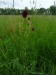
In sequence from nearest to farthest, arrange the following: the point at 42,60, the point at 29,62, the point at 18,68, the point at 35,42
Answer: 1. the point at 18,68
2. the point at 29,62
3. the point at 42,60
4. the point at 35,42

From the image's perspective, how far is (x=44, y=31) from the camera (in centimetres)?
306

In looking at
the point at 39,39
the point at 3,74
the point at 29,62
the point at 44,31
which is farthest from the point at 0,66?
the point at 44,31

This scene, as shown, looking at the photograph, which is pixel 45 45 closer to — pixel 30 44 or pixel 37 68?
pixel 30 44

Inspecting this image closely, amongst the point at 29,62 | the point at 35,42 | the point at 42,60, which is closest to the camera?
the point at 29,62

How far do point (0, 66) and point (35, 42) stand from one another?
622 mm

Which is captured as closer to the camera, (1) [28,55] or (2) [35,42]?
(1) [28,55]

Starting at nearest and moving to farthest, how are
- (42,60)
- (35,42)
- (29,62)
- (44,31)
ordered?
(29,62)
(42,60)
(35,42)
(44,31)

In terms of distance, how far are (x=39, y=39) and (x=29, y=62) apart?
0.45 metres

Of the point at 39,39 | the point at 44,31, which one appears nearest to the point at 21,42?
the point at 39,39

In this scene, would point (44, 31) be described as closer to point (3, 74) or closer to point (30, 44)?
point (30, 44)

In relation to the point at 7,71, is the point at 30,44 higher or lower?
higher

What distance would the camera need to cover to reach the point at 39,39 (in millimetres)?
2668

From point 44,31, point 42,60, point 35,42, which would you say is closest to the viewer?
point 42,60

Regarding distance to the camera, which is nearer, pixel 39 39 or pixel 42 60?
pixel 42 60
